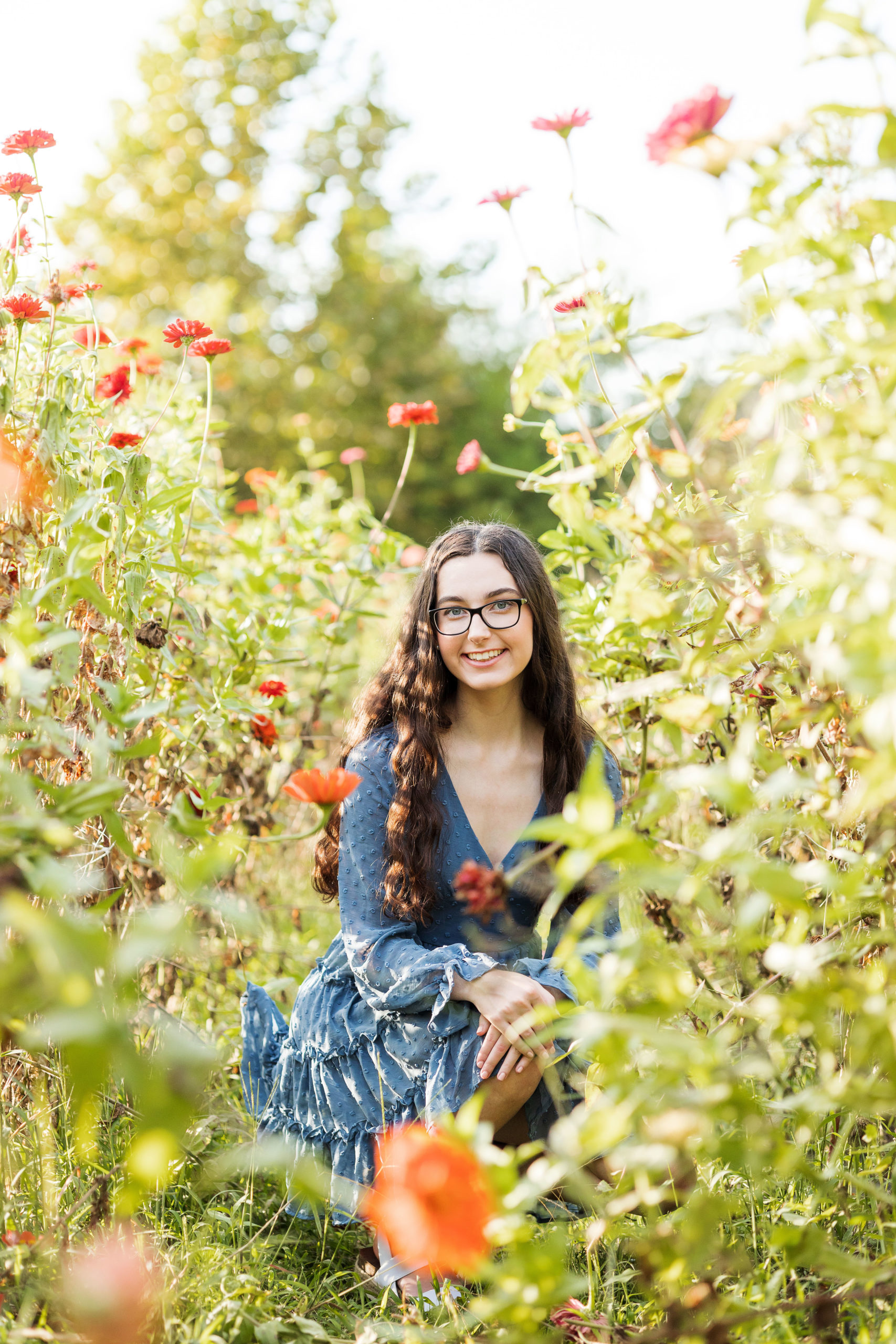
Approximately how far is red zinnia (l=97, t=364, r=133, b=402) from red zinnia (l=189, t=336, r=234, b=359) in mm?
261

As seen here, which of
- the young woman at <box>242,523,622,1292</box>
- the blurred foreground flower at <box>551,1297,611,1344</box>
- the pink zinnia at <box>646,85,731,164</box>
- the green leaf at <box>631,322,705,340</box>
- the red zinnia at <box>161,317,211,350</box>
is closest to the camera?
the pink zinnia at <box>646,85,731,164</box>

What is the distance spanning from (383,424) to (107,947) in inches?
445

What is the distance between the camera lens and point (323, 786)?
109 centimetres

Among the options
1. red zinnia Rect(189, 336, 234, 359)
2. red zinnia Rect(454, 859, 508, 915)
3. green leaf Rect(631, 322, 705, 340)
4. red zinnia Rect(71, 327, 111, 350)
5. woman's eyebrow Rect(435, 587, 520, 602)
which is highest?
red zinnia Rect(71, 327, 111, 350)

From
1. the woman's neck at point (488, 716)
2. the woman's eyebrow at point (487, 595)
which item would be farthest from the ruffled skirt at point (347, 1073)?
the woman's eyebrow at point (487, 595)

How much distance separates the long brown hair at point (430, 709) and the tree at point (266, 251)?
7.29m

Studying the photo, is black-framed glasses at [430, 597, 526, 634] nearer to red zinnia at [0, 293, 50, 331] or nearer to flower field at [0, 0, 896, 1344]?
flower field at [0, 0, 896, 1344]

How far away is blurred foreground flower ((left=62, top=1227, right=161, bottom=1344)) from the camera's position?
936mm

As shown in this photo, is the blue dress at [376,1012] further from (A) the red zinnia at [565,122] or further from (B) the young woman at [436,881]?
(A) the red zinnia at [565,122]

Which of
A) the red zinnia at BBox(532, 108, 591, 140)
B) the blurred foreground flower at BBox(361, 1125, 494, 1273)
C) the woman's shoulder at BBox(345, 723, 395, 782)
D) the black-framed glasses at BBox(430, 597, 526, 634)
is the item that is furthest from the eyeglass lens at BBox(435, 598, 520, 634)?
the blurred foreground flower at BBox(361, 1125, 494, 1273)

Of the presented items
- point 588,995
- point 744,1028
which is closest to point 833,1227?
point 744,1028

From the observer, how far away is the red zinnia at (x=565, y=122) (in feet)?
4.19

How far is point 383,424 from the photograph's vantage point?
38.0ft

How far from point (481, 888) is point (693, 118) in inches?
28.0
